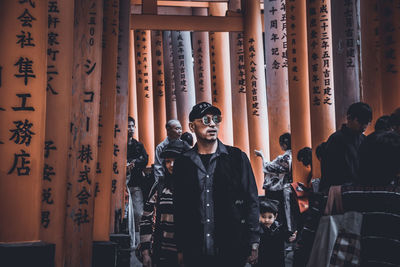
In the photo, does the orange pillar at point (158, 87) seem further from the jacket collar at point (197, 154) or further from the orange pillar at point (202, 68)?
the jacket collar at point (197, 154)

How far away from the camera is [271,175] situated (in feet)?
27.7

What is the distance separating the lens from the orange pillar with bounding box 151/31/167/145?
51.7 ft

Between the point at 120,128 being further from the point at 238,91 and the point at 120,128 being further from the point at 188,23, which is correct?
the point at 238,91

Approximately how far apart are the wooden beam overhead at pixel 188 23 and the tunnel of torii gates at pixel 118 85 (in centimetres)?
2

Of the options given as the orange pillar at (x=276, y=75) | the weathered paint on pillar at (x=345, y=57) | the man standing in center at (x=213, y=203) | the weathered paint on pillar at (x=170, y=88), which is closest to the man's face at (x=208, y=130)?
the man standing in center at (x=213, y=203)

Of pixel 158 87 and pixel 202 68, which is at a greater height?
pixel 202 68

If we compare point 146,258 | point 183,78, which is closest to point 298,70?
point 146,258

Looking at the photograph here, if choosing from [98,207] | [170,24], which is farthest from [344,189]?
[170,24]

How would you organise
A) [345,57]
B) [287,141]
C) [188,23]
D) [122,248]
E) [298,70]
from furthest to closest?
1. [188,23]
2. [298,70]
3. [287,141]
4. [345,57]
5. [122,248]

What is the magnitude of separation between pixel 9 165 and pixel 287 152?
562 cm

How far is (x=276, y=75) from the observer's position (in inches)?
414

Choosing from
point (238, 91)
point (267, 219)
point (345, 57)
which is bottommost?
point (267, 219)

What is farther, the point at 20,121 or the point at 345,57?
the point at 345,57

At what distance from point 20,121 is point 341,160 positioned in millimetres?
3222
